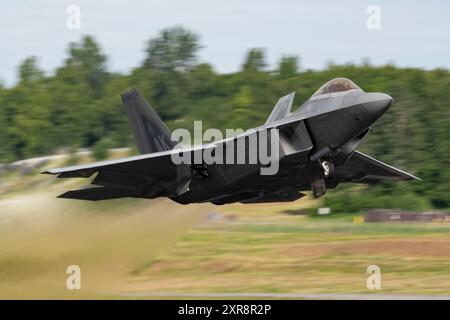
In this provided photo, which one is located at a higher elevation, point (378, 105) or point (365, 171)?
point (378, 105)

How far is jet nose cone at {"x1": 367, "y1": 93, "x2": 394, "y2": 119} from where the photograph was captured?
54.6 feet

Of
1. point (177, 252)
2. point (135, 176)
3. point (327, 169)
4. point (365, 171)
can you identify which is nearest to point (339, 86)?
point (327, 169)

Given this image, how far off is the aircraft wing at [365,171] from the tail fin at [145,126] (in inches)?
169

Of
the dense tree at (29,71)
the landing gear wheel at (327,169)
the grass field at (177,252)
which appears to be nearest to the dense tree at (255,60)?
the dense tree at (29,71)

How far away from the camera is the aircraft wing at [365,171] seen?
20438mm

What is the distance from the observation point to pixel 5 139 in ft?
218

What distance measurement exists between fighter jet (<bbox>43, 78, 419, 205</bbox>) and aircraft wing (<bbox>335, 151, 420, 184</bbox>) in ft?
5.38

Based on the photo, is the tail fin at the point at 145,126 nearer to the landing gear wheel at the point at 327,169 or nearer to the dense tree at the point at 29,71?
the landing gear wheel at the point at 327,169

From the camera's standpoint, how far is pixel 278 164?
17.0 m

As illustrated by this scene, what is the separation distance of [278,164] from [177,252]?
44.6 feet

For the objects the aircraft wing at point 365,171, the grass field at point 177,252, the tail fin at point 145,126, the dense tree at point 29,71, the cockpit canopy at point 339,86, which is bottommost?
the grass field at point 177,252

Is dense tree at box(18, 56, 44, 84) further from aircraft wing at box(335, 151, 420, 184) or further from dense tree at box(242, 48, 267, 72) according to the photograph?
aircraft wing at box(335, 151, 420, 184)

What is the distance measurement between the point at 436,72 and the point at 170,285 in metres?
48.8

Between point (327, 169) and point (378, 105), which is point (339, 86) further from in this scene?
point (327, 169)
